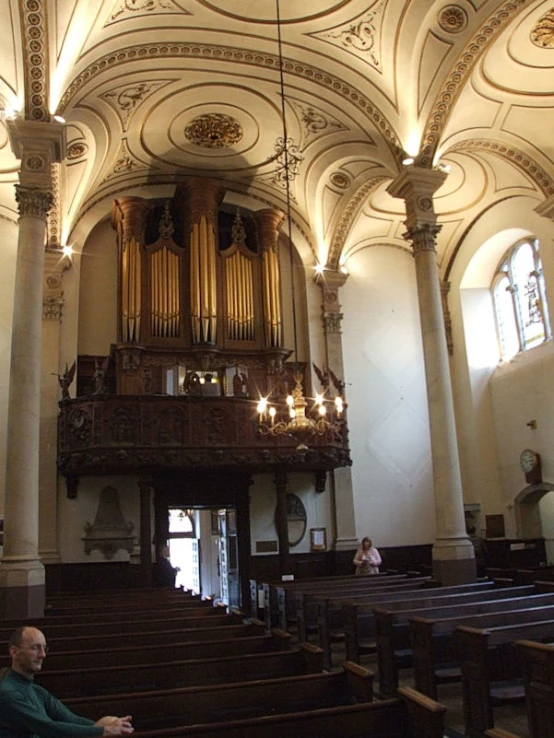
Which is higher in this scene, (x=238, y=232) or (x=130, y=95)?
(x=130, y=95)

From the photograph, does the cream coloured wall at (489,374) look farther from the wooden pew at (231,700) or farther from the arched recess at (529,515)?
the wooden pew at (231,700)

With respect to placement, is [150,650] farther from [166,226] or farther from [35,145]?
[166,226]

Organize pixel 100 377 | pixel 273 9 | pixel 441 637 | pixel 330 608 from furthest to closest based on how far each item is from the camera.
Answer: pixel 100 377
pixel 273 9
pixel 330 608
pixel 441 637

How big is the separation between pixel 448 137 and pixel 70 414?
29.4 feet

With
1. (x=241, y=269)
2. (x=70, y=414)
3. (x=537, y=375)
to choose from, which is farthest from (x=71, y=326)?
(x=537, y=375)

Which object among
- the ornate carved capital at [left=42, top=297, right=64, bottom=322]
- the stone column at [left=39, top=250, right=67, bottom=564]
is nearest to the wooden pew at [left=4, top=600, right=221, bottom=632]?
the stone column at [left=39, top=250, right=67, bottom=564]

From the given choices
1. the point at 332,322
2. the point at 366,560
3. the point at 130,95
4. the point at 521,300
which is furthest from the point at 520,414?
the point at 130,95

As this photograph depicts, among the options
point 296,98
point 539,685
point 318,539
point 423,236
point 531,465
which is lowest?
point 539,685

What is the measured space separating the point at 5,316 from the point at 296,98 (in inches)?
295

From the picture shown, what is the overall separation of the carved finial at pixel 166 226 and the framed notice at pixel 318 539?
7.32 meters

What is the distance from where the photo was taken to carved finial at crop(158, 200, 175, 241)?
15131 millimetres

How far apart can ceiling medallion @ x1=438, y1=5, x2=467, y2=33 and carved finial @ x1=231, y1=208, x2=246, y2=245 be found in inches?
250

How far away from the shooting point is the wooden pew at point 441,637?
6.10 m

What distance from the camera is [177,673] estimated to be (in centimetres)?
502
